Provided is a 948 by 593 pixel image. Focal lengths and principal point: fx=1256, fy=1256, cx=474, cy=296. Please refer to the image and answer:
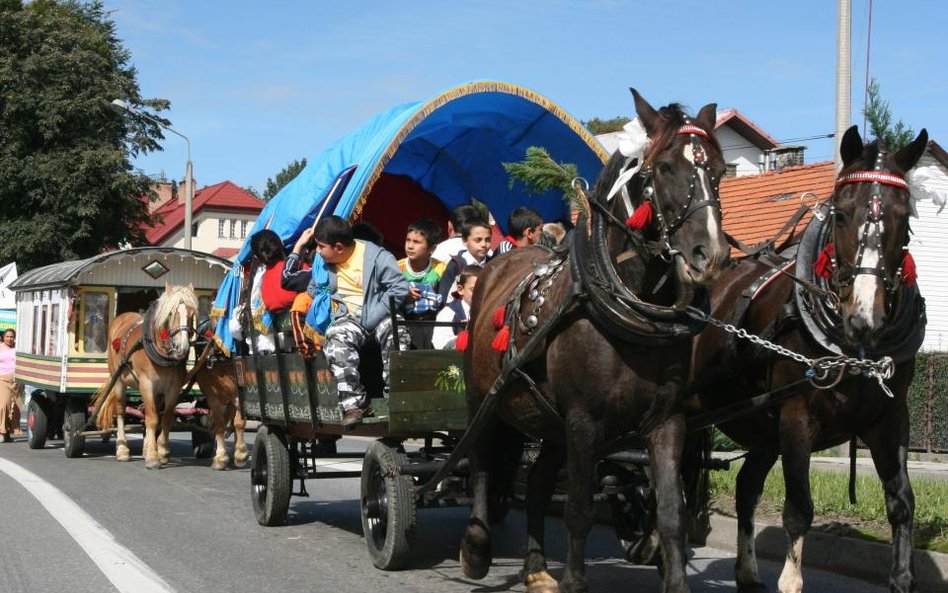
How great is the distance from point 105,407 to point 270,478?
7.23 metres

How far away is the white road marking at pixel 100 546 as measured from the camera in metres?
7.33

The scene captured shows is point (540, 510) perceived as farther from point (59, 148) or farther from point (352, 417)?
point (59, 148)

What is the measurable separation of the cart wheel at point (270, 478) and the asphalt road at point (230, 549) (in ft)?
0.45

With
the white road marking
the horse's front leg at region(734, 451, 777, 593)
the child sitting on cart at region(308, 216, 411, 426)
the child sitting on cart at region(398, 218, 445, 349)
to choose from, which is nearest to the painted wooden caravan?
the white road marking

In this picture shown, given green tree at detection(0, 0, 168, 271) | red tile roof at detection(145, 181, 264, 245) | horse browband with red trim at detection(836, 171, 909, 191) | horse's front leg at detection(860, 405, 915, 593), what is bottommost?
horse's front leg at detection(860, 405, 915, 593)

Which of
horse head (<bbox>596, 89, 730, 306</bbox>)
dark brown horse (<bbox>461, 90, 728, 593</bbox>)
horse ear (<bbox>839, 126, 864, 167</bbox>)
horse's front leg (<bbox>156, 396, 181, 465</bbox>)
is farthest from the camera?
horse's front leg (<bbox>156, 396, 181, 465</bbox>)

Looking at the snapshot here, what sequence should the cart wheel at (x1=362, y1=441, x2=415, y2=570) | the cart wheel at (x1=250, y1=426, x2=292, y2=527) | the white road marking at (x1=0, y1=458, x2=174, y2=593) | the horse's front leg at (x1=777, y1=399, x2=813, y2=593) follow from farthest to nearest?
the cart wheel at (x1=250, y1=426, x2=292, y2=527)
the cart wheel at (x1=362, y1=441, x2=415, y2=570)
the white road marking at (x1=0, y1=458, x2=174, y2=593)
the horse's front leg at (x1=777, y1=399, x2=813, y2=593)

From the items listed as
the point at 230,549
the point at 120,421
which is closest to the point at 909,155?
the point at 230,549

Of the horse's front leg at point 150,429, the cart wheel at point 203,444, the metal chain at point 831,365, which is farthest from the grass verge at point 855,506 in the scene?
the cart wheel at point 203,444

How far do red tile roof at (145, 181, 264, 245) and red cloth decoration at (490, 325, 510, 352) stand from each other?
86.4 meters

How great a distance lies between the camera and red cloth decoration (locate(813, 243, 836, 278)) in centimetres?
564

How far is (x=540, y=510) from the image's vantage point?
21.8 ft

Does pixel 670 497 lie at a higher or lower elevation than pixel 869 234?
lower

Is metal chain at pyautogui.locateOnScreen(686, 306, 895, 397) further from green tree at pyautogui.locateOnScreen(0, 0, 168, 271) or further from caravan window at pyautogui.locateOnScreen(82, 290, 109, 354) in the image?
green tree at pyautogui.locateOnScreen(0, 0, 168, 271)
